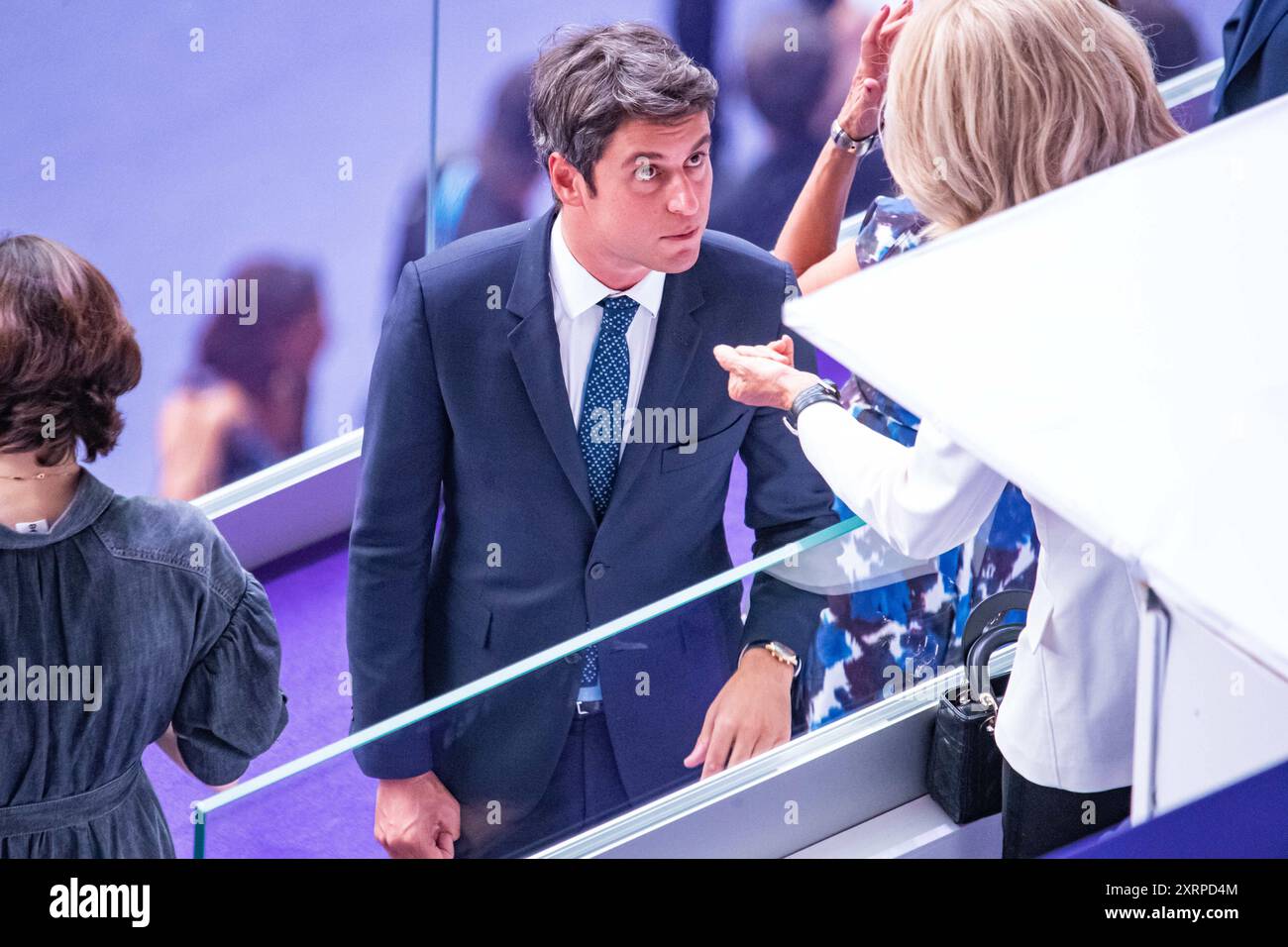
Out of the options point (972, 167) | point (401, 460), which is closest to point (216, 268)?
Result: point (401, 460)

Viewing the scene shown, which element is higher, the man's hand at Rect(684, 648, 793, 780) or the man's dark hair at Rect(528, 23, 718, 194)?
the man's dark hair at Rect(528, 23, 718, 194)

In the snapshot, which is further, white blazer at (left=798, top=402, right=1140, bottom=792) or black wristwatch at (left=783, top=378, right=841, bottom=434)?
black wristwatch at (left=783, top=378, right=841, bottom=434)

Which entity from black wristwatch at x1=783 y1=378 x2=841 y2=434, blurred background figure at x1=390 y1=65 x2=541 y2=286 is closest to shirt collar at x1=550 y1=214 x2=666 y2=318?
black wristwatch at x1=783 y1=378 x2=841 y2=434

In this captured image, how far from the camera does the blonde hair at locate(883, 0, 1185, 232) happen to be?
167cm

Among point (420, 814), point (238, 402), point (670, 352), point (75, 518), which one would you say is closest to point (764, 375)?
point (670, 352)

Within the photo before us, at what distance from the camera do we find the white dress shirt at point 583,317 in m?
2.22

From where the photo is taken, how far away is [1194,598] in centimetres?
113

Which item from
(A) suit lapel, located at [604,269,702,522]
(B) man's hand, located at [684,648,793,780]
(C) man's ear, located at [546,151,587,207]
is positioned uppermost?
(C) man's ear, located at [546,151,587,207]

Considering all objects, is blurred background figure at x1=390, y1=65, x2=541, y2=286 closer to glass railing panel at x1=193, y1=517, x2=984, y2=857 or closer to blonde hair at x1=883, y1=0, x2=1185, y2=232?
glass railing panel at x1=193, y1=517, x2=984, y2=857

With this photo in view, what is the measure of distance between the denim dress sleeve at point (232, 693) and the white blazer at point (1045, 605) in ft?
2.81

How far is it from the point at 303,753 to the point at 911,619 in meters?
2.07

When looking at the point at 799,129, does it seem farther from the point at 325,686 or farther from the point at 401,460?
the point at 401,460

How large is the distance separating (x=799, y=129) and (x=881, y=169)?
338 mm

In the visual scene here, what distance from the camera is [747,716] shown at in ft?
6.43
